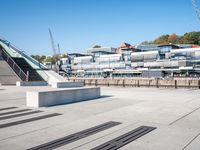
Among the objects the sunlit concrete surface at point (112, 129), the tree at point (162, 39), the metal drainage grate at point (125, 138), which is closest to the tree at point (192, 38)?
the tree at point (162, 39)

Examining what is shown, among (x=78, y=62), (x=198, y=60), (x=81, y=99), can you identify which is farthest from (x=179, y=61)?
(x=81, y=99)

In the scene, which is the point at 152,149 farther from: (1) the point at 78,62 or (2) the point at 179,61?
(1) the point at 78,62

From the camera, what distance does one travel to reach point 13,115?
1175cm

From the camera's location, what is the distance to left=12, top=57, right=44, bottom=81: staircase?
119 feet

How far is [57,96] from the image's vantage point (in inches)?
630

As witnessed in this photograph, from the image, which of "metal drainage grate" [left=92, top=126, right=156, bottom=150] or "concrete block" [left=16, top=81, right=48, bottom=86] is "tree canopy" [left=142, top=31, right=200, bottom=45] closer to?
"concrete block" [left=16, top=81, right=48, bottom=86]

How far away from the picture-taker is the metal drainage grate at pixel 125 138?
7.13m

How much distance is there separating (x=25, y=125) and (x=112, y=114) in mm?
4478

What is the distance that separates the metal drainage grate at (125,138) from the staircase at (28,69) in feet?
93.7

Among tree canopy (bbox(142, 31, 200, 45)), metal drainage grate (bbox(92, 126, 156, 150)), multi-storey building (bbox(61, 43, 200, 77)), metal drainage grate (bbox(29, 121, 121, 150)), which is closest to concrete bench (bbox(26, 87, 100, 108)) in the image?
metal drainage grate (bbox(29, 121, 121, 150))

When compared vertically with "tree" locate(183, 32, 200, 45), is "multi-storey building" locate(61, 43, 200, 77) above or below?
below

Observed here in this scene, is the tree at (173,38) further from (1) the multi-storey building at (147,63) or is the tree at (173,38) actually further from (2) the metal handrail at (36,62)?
(2) the metal handrail at (36,62)

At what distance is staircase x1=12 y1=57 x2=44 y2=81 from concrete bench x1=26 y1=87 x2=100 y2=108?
737 inches

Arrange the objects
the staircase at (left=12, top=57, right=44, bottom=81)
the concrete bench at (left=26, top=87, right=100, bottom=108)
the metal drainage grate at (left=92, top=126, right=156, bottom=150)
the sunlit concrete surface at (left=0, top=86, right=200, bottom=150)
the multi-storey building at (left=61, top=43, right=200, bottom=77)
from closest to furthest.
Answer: the metal drainage grate at (left=92, top=126, right=156, bottom=150) → the sunlit concrete surface at (left=0, top=86, right=200, bottom=150) → the concrete bench at (left=26, top=87, right=100, bottom=108) → the staircase at (left=12, top=57, right=44, bottom=81) → the multi-storey building at (left=61, top=43, right=200, bottom=77)
